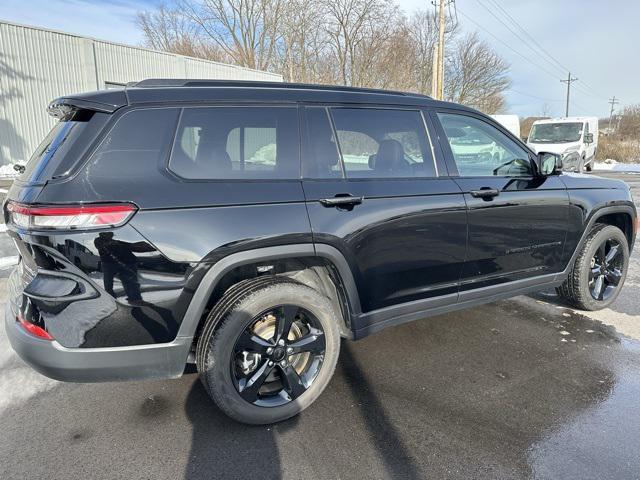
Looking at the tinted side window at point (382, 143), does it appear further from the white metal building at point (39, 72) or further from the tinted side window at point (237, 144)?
the white metal building at point (39, 72)

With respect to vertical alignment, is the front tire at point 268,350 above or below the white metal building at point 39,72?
below

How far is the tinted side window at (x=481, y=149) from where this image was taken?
10.5 ft

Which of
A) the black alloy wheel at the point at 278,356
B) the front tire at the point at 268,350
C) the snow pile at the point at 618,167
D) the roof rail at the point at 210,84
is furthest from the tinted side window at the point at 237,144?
the snow pile at the point at 618,167

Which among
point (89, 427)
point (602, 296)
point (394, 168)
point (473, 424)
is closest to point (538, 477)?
point (473, 424)

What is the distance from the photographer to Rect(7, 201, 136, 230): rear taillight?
6.56ft

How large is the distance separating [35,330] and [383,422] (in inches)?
75.5

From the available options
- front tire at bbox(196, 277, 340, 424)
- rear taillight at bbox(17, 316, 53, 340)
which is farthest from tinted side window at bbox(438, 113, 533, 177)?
rear taillight at bbox(17, 316, 53, 340)

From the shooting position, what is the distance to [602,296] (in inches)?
169

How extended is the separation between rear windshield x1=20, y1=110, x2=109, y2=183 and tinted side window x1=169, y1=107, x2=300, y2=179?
393mm

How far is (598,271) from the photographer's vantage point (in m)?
4.19

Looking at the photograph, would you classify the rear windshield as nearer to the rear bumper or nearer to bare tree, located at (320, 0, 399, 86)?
the rear bumper

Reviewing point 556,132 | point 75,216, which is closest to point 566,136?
point 556,132

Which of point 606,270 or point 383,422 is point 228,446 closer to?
point 383,422

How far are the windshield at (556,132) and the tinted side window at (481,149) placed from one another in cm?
1775
